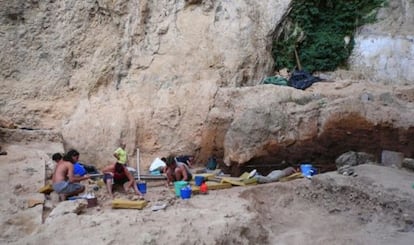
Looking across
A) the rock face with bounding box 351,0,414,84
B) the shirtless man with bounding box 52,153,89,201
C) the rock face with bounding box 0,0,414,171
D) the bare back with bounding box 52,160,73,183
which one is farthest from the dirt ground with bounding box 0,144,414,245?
the rock face with bounding box 351,0,414,84

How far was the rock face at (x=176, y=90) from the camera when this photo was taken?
8.52m

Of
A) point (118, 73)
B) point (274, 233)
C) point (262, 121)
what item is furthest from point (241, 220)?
point (118, 73)

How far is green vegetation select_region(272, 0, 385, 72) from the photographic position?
37.3 ft

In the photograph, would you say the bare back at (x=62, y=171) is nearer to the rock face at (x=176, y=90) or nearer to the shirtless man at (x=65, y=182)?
the shirtless man at (x=65, y=182)

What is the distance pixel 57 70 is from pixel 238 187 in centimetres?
516

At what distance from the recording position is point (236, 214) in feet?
19.7

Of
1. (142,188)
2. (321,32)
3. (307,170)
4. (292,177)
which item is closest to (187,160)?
(142,188)

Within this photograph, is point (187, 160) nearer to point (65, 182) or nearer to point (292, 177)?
point (292, 177)

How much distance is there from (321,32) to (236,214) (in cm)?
715

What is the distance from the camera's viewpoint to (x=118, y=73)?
1021 centimetres

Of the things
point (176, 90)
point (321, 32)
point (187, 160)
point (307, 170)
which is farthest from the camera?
point (321, 32)

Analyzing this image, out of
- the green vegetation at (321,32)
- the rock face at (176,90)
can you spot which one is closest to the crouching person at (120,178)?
the rock face at (176,90)

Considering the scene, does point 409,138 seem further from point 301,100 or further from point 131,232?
point 131,232

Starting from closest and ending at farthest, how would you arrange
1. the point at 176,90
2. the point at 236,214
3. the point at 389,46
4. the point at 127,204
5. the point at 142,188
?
the point at 236,214, the point at 127,204, the point at 142,188, the point at 176,90, the point at 389,46
